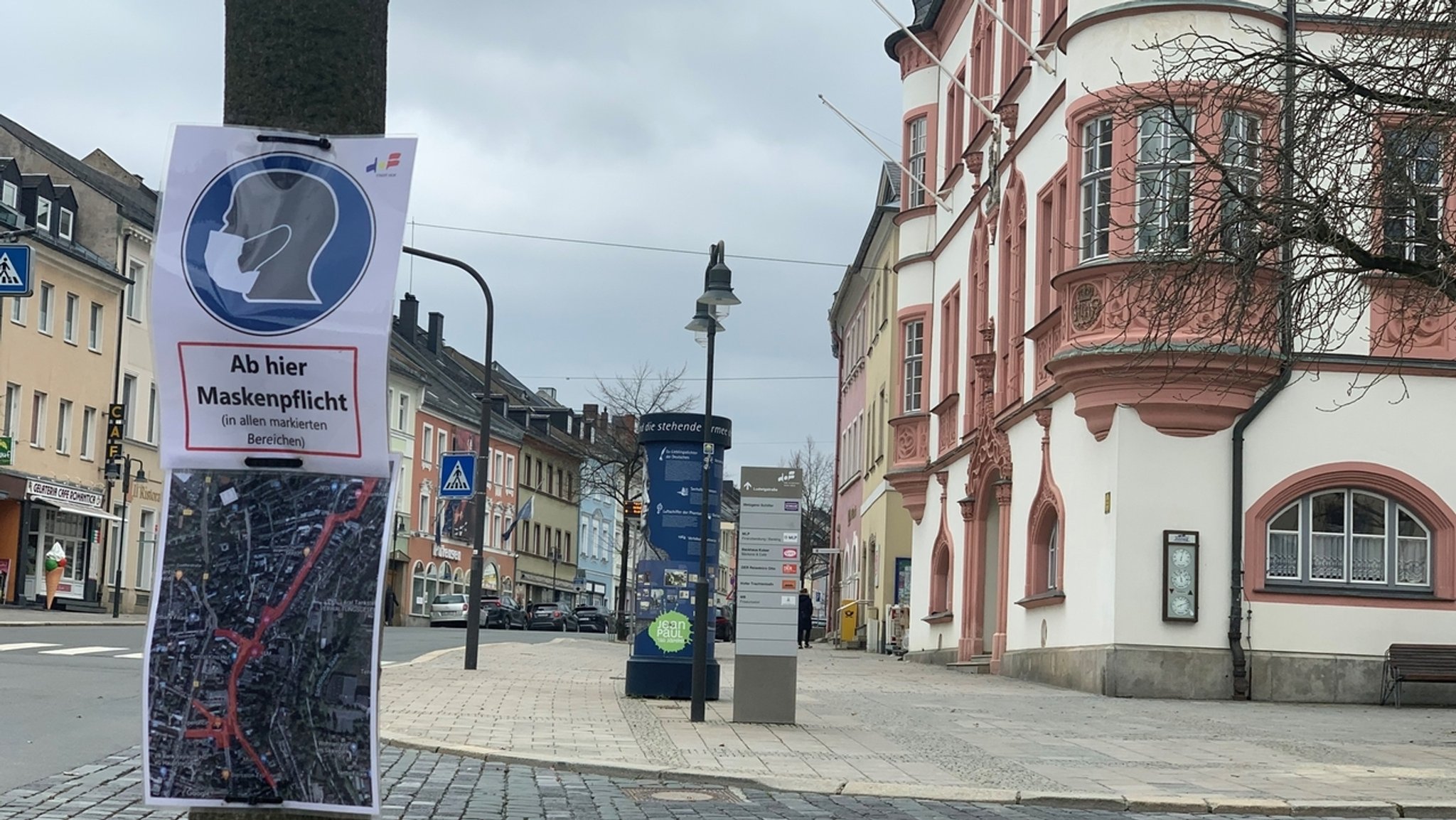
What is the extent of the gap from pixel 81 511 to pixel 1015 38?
35.7m

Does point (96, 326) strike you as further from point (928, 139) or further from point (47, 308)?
point (928, 139)

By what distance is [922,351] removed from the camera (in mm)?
39094

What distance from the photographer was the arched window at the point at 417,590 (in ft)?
275

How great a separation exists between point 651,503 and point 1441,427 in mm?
11386

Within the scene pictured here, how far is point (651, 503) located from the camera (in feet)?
61.0

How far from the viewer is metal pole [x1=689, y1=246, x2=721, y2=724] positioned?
638 inches

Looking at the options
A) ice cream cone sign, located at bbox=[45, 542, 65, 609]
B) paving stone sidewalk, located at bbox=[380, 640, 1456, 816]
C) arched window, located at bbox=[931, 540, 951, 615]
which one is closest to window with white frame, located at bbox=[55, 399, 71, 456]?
A: ice cream cone sign, located at bbox=[45, 542, 65, 609]

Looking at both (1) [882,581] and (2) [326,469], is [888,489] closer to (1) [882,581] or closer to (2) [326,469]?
(1) [882,581]

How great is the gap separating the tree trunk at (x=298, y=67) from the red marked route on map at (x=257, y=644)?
1075 millimetres

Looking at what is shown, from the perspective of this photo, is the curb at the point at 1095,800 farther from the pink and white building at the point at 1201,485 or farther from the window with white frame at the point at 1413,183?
the pink and white building at the point at 1201,485

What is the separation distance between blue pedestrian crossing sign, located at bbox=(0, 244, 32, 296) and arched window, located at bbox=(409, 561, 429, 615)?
198ft

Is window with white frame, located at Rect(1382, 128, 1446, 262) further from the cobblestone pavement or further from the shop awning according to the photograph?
the shop awning

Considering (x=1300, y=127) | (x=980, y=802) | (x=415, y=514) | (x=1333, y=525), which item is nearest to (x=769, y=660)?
(x=980, y=802)

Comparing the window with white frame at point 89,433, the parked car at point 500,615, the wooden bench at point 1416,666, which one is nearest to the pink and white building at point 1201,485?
the wooden bench at point 1416,666
